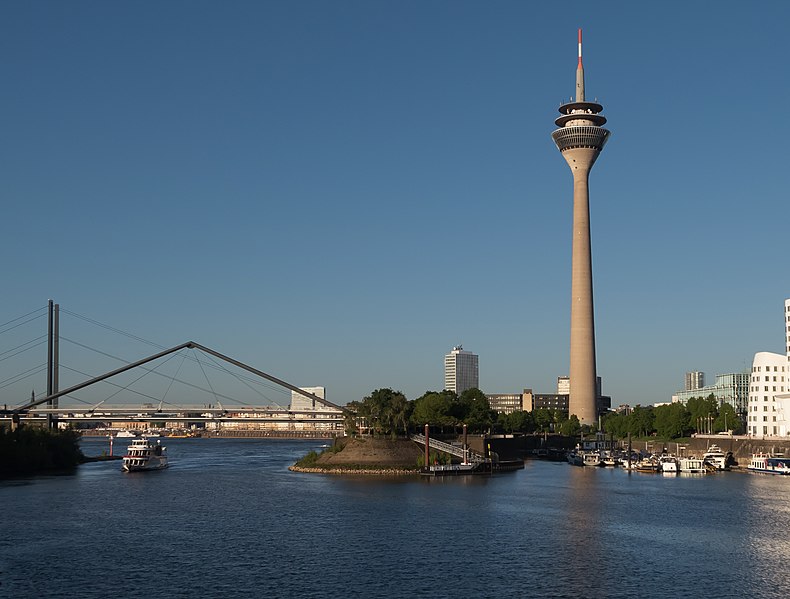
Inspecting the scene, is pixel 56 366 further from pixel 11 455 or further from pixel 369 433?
pixel 369 433

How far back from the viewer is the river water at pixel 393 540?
4500 centimetres

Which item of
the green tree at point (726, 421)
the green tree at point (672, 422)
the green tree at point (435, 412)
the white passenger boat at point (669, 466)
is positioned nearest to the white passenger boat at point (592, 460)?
the white passenger boat at point (669, 466)

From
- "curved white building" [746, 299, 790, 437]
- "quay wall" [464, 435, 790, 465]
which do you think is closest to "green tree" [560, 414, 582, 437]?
"quay wall" [464, 435, 790, 465]

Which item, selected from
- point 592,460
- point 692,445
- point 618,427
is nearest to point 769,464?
point 592,460

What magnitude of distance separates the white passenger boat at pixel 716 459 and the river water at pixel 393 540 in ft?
84.4

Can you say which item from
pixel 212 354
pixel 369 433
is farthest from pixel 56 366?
pixel 369 433

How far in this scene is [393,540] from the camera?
57031 millimetres

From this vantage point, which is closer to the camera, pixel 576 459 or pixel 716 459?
pixel 716 459

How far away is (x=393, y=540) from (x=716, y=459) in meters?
77.2

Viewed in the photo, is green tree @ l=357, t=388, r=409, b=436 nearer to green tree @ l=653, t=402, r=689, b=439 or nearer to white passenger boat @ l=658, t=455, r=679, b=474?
white passenger boat @ l=658, t=455, r=679, b=474

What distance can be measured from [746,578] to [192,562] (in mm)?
29352

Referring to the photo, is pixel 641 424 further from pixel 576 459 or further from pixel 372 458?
pixel 372 458

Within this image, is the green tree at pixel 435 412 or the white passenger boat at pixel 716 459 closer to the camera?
the white passenger boat at pixel 716 459

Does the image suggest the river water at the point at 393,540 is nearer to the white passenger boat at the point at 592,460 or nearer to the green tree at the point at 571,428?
the white passenger boat at the point at 592,460
